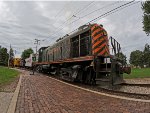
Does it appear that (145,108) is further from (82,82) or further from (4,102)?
(82,82)

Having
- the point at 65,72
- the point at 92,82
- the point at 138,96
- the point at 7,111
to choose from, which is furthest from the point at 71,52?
the point at 7,111

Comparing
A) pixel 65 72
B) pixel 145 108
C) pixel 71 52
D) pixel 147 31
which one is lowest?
pixel 145 108

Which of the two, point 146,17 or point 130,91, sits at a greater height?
point 146,17

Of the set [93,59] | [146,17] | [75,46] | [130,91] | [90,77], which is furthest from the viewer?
[146,17]

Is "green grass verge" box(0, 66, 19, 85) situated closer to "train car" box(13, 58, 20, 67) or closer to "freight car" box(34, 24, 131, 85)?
"freight car" box(34, 24, 131, 85)

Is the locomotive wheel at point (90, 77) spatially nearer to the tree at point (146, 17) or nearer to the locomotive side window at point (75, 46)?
the locomotive side window at point (75, 46)

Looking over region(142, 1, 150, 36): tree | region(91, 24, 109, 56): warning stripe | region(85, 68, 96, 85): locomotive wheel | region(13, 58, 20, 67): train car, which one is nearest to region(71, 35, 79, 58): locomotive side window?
region(85, 68, 96, 85): locomotive wheel

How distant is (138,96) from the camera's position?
33.8 feet

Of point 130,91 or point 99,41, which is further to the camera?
point 99,41

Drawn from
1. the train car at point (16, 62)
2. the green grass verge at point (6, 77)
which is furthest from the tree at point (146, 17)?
the train car at point (16, 62)

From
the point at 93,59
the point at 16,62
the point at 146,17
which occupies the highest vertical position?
the point at 146,17

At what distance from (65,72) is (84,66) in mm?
3386

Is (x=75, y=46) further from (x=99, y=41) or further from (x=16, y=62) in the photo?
(x=16, y=62)

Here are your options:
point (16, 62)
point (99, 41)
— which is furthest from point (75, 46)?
point (16, 62)
